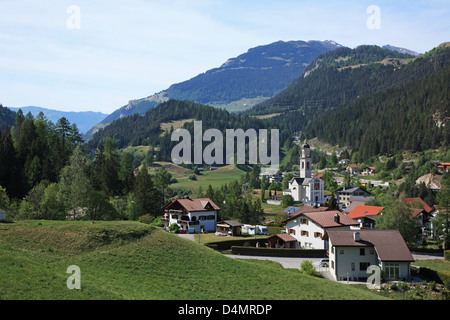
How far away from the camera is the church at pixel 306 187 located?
4601 inches

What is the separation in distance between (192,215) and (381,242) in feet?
119

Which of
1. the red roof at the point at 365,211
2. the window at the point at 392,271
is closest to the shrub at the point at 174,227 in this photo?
the red roof at the point at 365,211

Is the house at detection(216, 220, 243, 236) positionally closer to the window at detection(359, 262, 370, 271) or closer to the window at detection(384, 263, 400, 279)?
the window at detection(359, 262, 370, 271)

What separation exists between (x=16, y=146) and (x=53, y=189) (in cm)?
2285

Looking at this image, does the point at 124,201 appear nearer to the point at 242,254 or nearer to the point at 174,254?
the point at 242,254

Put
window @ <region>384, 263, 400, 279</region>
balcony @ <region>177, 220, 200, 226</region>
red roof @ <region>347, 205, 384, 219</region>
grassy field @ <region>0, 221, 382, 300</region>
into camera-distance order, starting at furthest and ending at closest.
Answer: red roof @ <region>347, 205, 384, 219</region> < balcony @ <region>177, 220, 200, 226</region> < window @ <region>384, 263, 400, 279</region> < grassy field @ <region>0, 221, 382, 300</region>

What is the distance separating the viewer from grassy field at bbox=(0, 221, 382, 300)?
970 inches

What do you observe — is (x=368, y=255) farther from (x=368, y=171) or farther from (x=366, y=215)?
(x=368, y=171)

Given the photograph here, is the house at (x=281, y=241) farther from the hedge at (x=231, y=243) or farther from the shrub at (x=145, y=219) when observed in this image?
the shrub at (x=145, y=219)

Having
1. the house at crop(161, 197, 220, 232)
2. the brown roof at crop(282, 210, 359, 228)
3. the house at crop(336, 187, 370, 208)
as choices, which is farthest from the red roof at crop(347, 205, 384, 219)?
the house at crop(336, 187, 370, 208)

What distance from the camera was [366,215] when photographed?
259ft

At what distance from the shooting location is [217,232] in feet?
231

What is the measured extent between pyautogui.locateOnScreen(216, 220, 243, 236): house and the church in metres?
49.3

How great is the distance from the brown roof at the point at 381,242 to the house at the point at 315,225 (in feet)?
40.6
